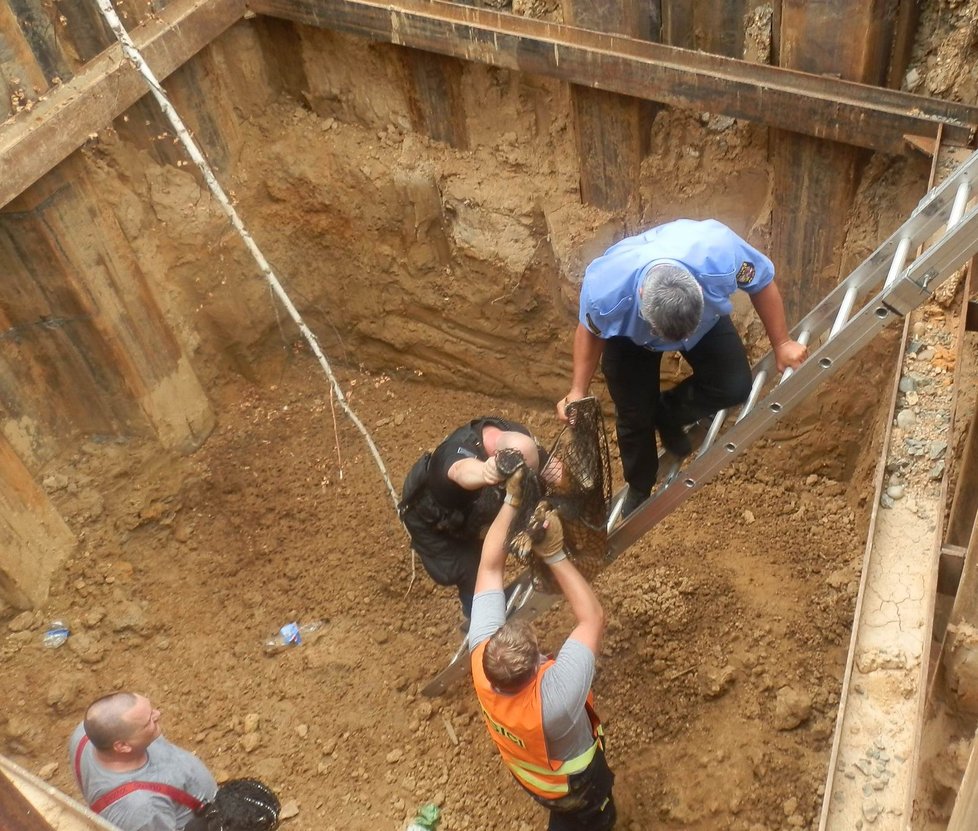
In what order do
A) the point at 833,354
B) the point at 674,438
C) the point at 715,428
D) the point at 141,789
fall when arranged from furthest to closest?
1. the point at 674,438
2. the point at 715,428
3. the point at 141,789
4. the point at 833,354

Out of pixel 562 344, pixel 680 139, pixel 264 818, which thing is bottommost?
pixel 562 344

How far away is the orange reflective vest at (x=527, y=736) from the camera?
128 inches

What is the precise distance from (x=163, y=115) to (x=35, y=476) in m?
2.32

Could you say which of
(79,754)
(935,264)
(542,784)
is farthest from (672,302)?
(79,754)

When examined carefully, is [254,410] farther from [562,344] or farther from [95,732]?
[95,732]

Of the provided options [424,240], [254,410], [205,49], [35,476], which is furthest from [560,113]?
[35,476]

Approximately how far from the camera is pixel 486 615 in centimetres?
345

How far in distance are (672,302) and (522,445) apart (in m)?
0.92

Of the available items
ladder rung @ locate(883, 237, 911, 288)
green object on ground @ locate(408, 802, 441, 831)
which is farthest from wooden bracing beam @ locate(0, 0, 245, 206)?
ladder rung @ locate(883, 237, 911, 288)

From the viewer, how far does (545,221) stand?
546 centimetres

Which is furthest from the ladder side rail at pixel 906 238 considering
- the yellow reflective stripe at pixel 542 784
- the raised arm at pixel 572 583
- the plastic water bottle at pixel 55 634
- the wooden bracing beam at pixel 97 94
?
the plastic water bottle at pixel 55 634

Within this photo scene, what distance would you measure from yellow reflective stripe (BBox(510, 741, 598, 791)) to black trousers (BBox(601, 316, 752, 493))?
1.26 m

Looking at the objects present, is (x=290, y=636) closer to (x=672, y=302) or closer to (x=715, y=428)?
(x=715, y=428)

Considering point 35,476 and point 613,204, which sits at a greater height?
point 613,204
